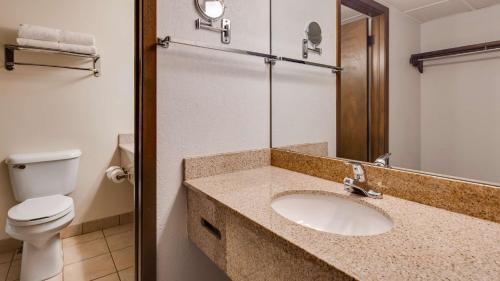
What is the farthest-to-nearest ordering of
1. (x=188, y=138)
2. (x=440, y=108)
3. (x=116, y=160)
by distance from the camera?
(x=116, y=160) < (x=188, y=138) < (x=440, y=108)

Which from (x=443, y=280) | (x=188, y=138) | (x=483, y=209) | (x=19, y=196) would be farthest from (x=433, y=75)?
(x=19, y=196)

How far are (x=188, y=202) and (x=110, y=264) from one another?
118cm

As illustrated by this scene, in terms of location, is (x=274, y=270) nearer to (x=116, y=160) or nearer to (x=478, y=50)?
(x=478, y=50)

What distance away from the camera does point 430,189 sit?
2.52 feet

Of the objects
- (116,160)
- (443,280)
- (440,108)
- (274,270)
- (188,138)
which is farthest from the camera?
(116,160)

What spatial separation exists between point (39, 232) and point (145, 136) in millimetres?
1164

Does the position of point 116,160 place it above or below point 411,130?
below

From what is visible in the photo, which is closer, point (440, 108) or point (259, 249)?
point (259, 249)

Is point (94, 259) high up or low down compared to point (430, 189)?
down

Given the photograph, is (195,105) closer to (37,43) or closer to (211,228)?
(211,228)

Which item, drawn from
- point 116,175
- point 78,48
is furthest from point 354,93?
point 78,48

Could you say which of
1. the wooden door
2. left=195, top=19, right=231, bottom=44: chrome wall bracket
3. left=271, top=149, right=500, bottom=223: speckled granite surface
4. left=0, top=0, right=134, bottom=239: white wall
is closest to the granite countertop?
left=271, top=149, right=500, bottom=223: speckled granite surface

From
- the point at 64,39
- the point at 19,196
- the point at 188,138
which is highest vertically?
the point at 64,39

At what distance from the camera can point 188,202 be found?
1.08 metres
